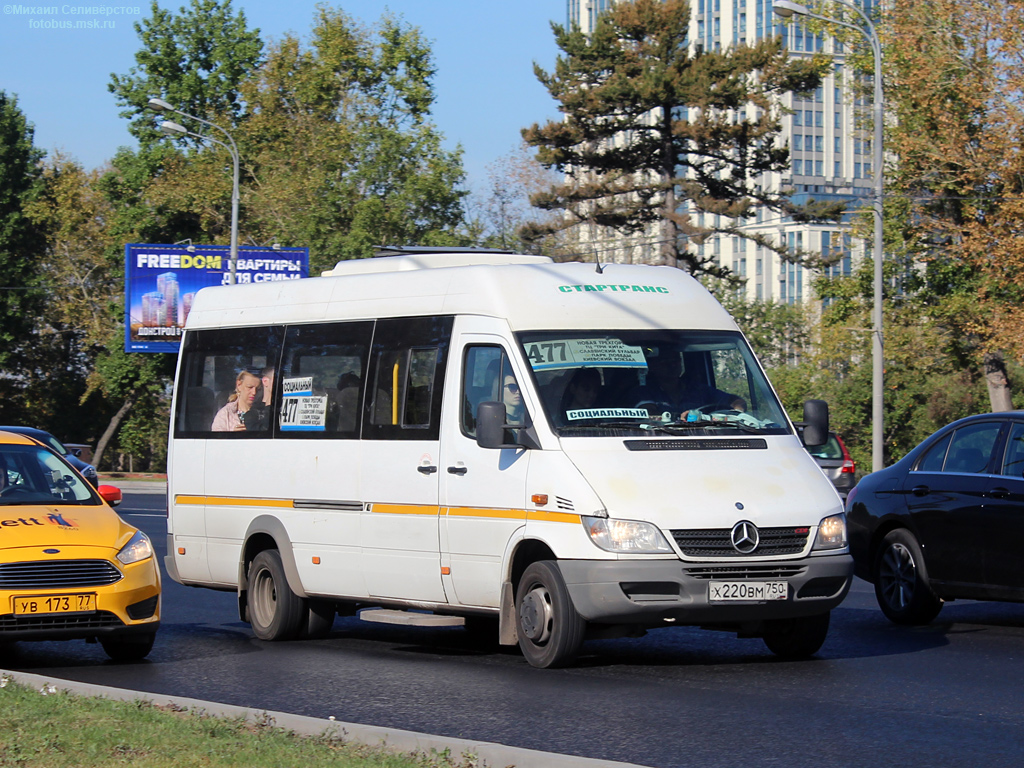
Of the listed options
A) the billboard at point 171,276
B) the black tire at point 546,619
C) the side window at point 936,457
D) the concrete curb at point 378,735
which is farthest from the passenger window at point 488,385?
the billboard at point 171,276

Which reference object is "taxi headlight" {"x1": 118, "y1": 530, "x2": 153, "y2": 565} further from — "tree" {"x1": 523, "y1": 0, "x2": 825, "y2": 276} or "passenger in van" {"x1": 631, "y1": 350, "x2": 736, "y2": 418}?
"tree" {"x1": 523, "y1": 0, "x2": 825, "y2": 276}

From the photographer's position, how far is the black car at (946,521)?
11.2 meters

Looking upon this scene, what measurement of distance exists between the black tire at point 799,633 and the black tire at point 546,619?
4.62 ft

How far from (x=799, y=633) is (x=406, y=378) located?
3.26m

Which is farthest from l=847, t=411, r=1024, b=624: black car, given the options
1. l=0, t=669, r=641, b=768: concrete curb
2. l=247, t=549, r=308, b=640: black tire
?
l=0, t=669, r=641, b=768: concrete curb

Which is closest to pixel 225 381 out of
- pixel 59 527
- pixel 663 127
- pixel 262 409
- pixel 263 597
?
pixel 262 409

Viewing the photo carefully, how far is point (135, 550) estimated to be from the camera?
33.6ft

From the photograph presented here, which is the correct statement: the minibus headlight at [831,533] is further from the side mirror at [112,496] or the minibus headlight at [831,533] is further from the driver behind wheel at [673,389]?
the side mirror at [112,496]

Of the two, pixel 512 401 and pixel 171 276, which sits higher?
pixel 171 276

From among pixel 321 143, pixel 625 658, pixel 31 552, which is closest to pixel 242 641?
pixel 31 552

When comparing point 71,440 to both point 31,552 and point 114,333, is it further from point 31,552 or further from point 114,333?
point 31,552

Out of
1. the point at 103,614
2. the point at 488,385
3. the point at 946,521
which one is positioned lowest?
the point at 103,614

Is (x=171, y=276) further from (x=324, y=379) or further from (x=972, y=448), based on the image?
(x=972, y=448)

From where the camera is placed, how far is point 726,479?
9273mm
